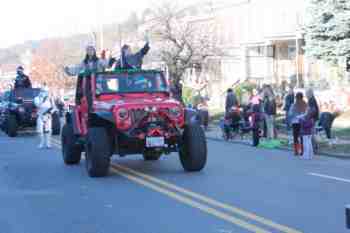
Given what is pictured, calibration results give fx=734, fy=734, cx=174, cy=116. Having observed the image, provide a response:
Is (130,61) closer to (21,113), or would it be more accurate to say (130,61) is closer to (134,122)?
(134,122)

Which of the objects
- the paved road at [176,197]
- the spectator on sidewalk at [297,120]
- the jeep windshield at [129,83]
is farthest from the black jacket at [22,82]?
the jeep windshield at [129,83]

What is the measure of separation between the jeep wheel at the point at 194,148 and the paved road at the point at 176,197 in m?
0.25

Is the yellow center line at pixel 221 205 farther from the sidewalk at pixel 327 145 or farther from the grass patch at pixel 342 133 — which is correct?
the grass patch at pixel 342 133

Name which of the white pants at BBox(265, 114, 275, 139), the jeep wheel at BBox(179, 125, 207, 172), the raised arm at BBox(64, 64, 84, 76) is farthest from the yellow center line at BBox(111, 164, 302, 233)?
the white pants at BBox(265, 114, 275, 139)

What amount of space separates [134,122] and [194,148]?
130 cm

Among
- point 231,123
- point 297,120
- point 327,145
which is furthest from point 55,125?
point 297,120

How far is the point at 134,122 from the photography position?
1348 centimetres

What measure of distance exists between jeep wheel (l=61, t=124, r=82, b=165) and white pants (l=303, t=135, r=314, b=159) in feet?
17.6

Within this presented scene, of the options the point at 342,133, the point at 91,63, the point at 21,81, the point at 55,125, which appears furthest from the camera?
the point at 21,81

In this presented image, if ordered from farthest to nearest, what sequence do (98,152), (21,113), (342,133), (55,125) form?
(21,113)
(55,125)
(342,133)
(98,152)

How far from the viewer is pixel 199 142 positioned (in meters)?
14.0

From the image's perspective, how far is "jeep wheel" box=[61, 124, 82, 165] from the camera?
1631cm

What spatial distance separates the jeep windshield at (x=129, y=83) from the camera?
14953 mm

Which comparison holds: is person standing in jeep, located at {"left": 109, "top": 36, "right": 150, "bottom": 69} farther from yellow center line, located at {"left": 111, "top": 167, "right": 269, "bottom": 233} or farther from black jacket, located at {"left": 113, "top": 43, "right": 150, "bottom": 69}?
yellow center line, located at {"left": 111, "top": 167, "right": 269, "bottom": 233}
